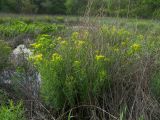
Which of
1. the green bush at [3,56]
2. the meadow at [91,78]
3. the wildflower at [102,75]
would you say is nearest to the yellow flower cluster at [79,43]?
the meadow at [91,78]

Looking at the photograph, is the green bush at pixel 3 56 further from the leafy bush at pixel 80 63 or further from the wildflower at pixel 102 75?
the wildflower at pixel 102 75

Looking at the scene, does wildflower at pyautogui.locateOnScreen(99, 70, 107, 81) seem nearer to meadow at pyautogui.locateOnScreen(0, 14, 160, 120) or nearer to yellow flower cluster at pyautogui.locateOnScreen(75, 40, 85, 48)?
meadow at pyautogui.locateOnScreen(0, 14, 160, 120)

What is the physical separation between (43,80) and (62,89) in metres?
0.21

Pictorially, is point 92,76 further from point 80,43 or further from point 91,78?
point 80,43

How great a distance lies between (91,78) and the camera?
3623 mm

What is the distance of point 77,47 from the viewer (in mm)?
3818

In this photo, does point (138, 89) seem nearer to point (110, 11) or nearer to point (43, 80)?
point (43, 80)

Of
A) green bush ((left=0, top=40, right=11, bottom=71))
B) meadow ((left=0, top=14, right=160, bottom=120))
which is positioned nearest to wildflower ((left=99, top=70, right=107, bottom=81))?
meadow ((left=0, top=14, right=160, bottom=120))

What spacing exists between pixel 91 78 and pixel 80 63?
0.19 m

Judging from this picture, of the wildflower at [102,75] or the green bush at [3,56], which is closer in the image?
the wildflower at [102,75]

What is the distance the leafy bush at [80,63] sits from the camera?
3.44m

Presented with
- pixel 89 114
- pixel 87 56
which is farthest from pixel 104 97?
pixel 87 56

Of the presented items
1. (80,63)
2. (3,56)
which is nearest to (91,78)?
(80,63)

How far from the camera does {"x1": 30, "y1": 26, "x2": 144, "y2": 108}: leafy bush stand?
344 cm
